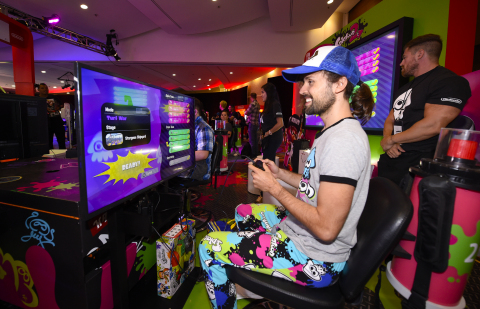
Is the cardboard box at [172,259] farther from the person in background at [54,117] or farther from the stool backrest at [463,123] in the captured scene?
the person in background at [54,117]

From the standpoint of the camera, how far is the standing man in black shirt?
53.7 inches

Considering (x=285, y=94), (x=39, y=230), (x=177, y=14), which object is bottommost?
(x=39, y=230)

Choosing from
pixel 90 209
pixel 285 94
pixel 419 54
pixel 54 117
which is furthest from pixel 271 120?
pixel 285 94

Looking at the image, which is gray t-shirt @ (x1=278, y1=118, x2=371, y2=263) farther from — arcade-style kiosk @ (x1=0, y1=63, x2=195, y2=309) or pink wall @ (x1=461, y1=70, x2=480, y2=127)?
pink wall @ (x1=461, y1=70, x2=480, y2=127)

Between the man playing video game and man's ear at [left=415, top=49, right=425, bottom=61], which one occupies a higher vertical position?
man's ear at [left=415, top=49, right=425, bottom=61]

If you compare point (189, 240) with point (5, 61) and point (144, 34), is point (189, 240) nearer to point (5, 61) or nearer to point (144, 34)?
point (144, 34)

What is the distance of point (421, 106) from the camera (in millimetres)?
1529

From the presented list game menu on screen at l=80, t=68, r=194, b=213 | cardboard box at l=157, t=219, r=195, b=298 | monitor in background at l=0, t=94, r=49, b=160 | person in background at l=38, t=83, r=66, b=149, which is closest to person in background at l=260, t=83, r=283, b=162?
game menu on screen at l=80, t=68, r=194, b=213

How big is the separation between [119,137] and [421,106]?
195cm

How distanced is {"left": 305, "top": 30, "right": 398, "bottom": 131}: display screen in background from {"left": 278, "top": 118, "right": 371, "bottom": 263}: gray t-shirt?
1744mm

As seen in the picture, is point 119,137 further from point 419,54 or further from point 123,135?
point 419,54

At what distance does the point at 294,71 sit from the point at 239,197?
2.54m

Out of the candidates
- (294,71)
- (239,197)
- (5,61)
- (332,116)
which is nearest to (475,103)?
(332,116)

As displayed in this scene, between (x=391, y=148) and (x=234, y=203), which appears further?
(x=234, y=203)
